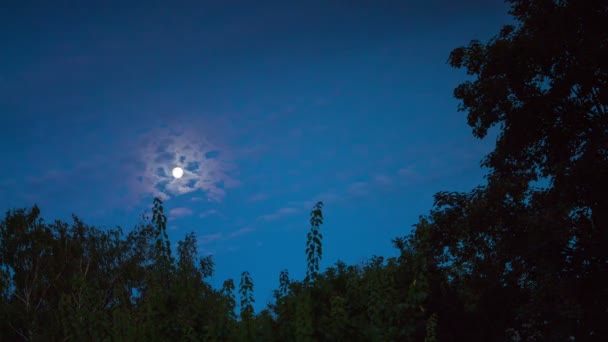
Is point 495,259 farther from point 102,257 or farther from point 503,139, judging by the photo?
point 102,257

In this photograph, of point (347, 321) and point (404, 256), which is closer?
point (347, 321)

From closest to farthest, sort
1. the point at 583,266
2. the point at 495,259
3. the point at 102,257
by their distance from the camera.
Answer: the point at 583,266 → the point at 495,259 → the point at 102,257

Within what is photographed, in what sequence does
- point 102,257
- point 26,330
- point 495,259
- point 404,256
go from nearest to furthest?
point 404,256 → point 495,259 → point 26,330 → point 102,257

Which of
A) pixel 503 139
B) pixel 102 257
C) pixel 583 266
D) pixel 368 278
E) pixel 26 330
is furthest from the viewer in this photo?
pixel 102 257

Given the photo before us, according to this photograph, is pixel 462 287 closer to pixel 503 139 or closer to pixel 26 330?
pixel 503 139

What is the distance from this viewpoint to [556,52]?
19328mm

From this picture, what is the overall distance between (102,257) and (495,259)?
111 ft

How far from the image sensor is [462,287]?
64.2ft

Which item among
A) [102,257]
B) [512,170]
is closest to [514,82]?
[512,170]

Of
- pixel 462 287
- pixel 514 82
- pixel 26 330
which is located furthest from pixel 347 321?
pixel 26 330

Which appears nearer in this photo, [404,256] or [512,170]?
[404,256]

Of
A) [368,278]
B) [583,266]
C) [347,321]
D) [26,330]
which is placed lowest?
[347,321]

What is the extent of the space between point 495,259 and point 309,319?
10.8 meters

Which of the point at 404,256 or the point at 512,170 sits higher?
→ the point at 512,170
